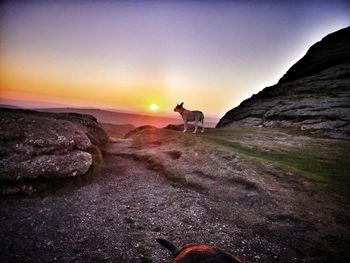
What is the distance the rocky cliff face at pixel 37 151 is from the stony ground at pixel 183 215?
4.67ft

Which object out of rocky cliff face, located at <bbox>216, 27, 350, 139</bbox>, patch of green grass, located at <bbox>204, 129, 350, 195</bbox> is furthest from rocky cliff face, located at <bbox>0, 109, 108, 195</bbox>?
rocky cliff face, located at <bbox>216, 27, 350, 139</bbox>

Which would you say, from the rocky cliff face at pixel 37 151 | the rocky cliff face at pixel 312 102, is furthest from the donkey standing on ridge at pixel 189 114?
the rocky cliff face at pixel 312 102

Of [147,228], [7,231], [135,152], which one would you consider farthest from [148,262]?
[135,152]

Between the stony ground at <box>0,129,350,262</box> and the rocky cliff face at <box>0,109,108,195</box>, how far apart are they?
56.1 inches

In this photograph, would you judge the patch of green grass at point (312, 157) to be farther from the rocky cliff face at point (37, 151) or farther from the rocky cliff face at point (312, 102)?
the rocky cliff face at point (37, 151)

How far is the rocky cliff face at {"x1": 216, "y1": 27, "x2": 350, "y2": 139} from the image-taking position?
A: 132ft

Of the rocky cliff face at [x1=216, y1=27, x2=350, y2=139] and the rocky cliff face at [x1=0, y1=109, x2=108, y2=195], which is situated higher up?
the rocky cliff face at [x1=216, y1=27, x2=350, y2=139]

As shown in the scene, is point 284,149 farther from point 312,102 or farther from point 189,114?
point 312,102

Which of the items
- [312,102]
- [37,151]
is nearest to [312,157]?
[312,102]

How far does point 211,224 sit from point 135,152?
16.3m

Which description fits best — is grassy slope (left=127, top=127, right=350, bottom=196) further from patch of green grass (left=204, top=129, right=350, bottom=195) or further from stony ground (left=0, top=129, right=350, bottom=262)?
stony ground (left=0, top=129, right=350, bottom=262)

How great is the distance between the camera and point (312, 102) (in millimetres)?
47188

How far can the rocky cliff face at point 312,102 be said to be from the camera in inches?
1585

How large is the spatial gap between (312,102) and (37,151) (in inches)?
1917
